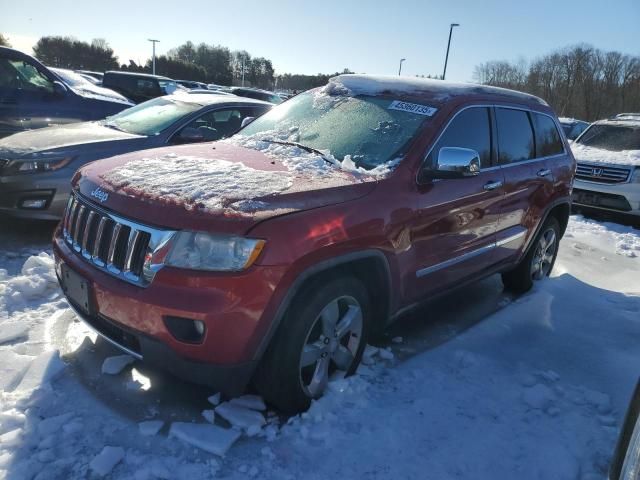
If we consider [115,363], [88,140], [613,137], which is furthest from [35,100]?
[613,137]

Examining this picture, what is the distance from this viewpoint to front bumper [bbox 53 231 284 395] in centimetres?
225

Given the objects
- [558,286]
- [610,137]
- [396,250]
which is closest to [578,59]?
[610,137]

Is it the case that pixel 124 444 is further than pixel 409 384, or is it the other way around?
pixel 409 384

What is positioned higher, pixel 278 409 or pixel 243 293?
pixel 243 293

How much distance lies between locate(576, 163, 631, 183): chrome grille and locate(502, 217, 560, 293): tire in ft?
13.0

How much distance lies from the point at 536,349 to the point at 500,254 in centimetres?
82

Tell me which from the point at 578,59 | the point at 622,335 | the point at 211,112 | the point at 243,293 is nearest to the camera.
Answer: the point at 243,293

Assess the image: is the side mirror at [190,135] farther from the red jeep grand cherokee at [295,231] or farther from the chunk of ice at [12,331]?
the chunk of ice at [12,331]

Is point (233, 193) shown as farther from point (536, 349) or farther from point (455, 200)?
point (536, 349)

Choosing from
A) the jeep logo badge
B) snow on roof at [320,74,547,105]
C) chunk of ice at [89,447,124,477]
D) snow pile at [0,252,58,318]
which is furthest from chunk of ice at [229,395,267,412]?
snow on roof at [320,74,547,105]

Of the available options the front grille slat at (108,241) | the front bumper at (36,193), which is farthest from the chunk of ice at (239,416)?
the front bumper at (36,193)

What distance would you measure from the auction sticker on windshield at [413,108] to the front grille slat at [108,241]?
77.0 inches

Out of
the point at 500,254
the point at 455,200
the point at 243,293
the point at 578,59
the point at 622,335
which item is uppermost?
the point at 578,59

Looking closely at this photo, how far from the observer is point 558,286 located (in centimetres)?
521
